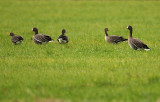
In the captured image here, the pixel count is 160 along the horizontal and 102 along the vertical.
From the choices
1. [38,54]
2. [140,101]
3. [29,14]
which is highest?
[140,101]

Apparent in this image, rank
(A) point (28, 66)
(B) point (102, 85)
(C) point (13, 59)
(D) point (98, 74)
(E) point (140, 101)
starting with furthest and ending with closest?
(C) point (13, 59) < (A) point (28, 66) < (D) point (98, 74) < (B) point (102, 85) < (E) point (140, 101)

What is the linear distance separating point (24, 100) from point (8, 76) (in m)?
2.96

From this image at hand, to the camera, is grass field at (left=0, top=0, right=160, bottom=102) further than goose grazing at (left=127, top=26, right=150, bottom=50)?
No

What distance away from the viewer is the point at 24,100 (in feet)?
27.6

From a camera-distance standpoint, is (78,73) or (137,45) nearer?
(78,73)

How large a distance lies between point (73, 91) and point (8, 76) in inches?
114

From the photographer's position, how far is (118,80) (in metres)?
10.2

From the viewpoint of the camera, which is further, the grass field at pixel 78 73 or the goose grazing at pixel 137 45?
the goose grazing at pixel 137 45

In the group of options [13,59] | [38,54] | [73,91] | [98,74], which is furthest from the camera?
[38,54]

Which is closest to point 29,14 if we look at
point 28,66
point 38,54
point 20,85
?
point 38,54

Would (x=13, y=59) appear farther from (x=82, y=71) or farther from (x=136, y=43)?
(x=136, y=43)

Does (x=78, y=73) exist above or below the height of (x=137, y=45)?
above

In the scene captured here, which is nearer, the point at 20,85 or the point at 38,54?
the point at 20,85

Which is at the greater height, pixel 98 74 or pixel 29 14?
pixel 98 74
